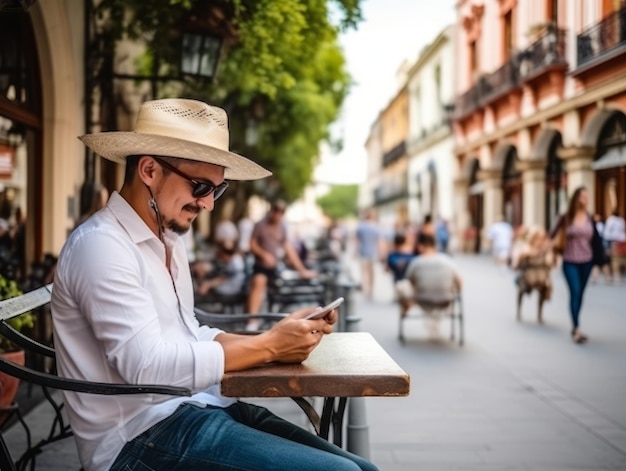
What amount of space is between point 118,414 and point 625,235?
1819 centimetres

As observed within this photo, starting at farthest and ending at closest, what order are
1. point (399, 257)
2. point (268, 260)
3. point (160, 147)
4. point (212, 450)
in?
point (399, 257) < point (268, 260) < point (160, 147) < point (212, 450)

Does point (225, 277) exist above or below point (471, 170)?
below

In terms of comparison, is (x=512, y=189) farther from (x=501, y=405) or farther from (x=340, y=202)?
(x=340, y=202)

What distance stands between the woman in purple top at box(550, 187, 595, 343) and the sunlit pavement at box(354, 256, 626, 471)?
444 millimetres

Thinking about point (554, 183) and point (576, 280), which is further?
point (554, 183)

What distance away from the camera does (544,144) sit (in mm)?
25969

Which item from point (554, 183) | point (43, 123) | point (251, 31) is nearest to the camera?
point (251, 31)

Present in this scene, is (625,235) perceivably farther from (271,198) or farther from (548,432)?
(271,198)

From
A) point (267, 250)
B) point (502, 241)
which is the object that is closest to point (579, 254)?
point (267, 250)


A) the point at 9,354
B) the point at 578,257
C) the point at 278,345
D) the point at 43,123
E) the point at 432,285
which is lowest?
the point at 9,354

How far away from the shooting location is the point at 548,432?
210 inches

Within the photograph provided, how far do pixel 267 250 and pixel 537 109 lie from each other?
16.8 metres

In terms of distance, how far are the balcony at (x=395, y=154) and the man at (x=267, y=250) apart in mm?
43340

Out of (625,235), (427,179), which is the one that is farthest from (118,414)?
(427,179)
